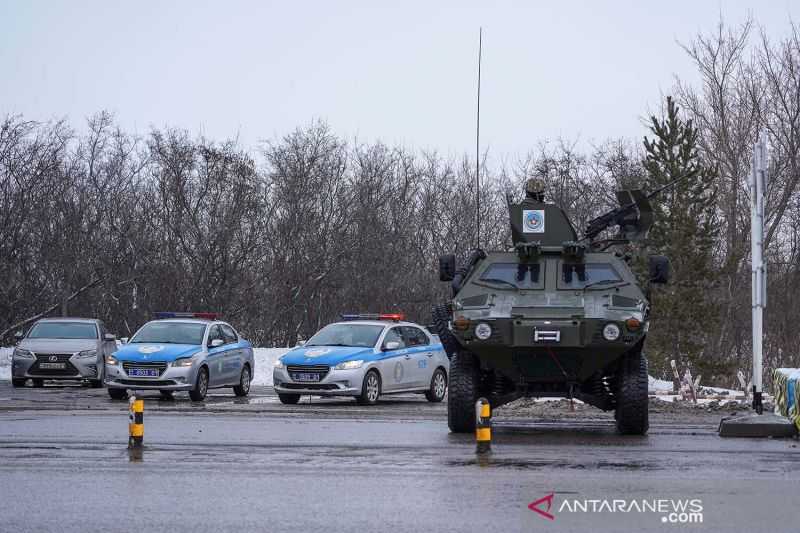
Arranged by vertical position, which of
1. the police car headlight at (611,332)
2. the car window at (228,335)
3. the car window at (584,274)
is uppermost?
the car window at (584,274)

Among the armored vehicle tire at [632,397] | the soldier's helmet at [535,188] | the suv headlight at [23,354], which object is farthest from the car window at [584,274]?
the suv headlight at [23,354]

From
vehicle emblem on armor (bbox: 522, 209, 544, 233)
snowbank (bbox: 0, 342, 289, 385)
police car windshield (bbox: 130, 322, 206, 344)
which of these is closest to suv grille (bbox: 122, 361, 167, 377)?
police car windshield (bbox: 130, 322, 206, 344)

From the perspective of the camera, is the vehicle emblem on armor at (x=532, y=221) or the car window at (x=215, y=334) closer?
the vehicle emblem on armor at (x=532, y=221)

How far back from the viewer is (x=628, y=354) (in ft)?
53.7

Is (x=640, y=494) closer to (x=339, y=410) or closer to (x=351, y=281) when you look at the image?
(x=339, y=410)

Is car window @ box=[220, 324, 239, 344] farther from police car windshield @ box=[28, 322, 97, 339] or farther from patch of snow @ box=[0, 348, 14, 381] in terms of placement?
patch of snow @ box=[0, 348, 14, 381]

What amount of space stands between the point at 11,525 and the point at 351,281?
42088 millimetres

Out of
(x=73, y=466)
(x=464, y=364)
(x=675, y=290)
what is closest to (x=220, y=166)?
(x=675, y=290)

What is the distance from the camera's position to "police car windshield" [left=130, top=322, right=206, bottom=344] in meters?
25.8

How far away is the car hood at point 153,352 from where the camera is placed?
24.5 metres

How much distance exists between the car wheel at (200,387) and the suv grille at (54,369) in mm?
5984

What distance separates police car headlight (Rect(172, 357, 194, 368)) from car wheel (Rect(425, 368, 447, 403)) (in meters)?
4.43

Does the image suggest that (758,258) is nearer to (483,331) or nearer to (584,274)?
(584,274)

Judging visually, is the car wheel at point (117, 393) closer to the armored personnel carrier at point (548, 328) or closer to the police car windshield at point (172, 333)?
the police car windshield at point (172, 333)
